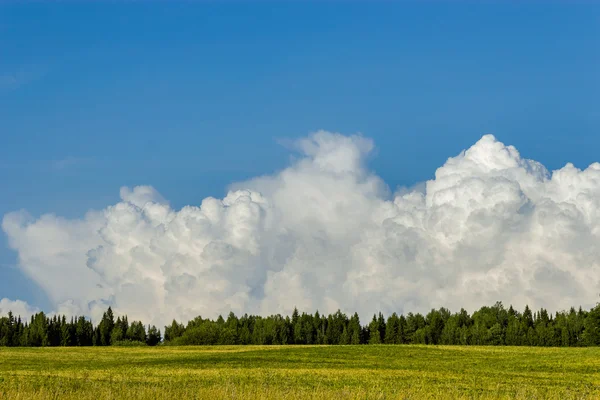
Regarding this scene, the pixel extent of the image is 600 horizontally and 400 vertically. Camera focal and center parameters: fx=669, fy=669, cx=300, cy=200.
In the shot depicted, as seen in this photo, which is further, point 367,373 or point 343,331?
point 343,331

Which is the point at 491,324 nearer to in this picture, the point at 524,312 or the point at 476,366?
the point at 524,312

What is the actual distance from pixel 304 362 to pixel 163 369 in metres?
15.1

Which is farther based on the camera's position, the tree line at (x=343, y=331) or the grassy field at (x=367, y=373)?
the tree line at (x=343, y=331)

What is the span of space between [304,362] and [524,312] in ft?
430

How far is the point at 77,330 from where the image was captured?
183m

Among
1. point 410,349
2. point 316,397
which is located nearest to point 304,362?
point 410,349

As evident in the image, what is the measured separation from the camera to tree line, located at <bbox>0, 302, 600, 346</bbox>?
164 metres

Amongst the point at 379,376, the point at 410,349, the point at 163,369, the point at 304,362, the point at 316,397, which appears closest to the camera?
the point at 316,397

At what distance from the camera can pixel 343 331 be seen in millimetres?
182250

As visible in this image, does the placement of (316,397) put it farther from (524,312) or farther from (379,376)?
(524,312)

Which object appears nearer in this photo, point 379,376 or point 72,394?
point 72,394

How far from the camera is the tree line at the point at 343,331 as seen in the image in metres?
164

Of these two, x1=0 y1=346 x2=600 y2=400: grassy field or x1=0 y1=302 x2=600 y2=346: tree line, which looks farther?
x1=0 y1=302 x2=600 y2=346: tree line

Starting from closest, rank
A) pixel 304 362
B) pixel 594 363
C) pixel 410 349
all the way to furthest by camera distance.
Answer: pixel 594 363 → pixel 304 362 → pixel 410 349
